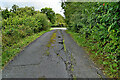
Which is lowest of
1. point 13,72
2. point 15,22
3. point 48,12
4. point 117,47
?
point 13,72

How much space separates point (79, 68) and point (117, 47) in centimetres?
169

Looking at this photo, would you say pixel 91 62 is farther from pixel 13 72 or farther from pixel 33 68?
pixel 13 72

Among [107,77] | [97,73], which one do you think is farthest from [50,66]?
[107,77]

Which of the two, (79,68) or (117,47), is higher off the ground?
(117,47)

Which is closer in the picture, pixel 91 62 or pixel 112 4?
pixel 112 4

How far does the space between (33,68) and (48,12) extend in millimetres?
48381

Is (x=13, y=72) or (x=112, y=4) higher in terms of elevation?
(x=112, y=4)

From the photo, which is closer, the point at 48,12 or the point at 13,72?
the point at 13,72

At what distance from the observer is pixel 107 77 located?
301 cm

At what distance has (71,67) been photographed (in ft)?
12.1

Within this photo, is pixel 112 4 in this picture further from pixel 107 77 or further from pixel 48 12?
pixel 48 12

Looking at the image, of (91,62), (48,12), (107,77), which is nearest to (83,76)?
(107,77)

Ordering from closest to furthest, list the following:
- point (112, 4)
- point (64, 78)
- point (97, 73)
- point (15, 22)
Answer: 1. point (64, 78)
2. point (97, 73)
3. point (112, 4)
4. point (15, 22)

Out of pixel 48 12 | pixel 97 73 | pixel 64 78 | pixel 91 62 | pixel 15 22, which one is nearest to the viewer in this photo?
pixel 64 78
